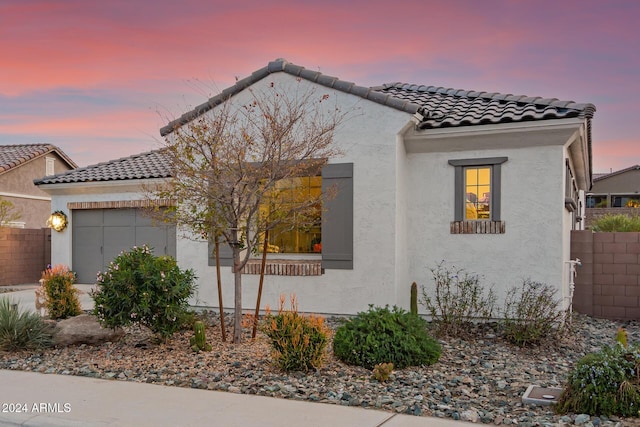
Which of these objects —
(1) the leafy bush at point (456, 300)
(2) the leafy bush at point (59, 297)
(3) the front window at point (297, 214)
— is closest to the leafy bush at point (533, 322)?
(1) the leafy bush at point (456, 300)

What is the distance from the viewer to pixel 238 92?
11.5 m

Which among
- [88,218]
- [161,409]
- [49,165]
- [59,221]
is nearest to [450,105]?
[161,409]

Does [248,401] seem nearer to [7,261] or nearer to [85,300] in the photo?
[85,300]

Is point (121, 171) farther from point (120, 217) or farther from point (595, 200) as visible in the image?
point (595, 200)

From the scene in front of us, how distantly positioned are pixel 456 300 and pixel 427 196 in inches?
84.6

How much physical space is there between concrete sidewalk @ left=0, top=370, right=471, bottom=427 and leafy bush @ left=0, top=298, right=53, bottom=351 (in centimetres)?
198

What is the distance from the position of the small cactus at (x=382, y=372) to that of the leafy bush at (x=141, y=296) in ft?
10.4

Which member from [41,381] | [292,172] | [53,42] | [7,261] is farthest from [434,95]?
[7,261]

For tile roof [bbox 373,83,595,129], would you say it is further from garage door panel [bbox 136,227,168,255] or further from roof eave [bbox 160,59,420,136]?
garage door panel [bbox 136,227,168,255]

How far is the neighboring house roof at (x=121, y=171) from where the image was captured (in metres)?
16.3

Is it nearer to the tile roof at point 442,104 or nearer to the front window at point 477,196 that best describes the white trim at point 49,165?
the tile roof at point 442,104

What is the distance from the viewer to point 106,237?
1734 centimetres

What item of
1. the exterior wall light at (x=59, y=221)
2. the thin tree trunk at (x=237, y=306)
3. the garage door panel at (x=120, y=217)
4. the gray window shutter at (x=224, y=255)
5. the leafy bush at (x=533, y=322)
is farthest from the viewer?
the exterior wall light at (x=59, y=221)

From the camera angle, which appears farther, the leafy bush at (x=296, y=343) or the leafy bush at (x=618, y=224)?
the leafy bush at (x=618, y=224)
